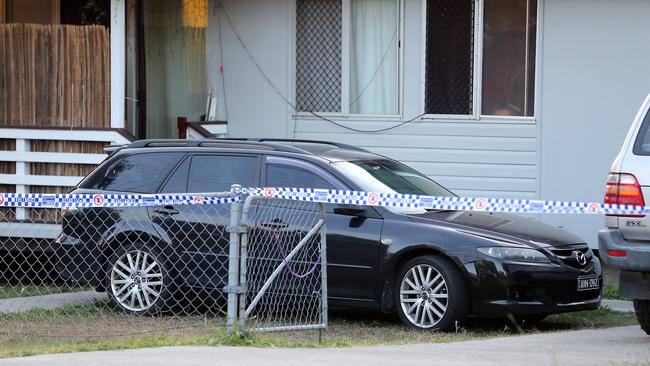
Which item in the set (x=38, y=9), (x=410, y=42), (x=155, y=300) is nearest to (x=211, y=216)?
(x=155, y=300)

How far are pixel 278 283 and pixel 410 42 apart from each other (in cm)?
605

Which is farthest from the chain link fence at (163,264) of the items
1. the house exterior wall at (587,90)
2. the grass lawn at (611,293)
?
the house exterior wall at (587,90)

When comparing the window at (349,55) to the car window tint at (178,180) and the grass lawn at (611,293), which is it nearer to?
the grass lawn at (611,293)

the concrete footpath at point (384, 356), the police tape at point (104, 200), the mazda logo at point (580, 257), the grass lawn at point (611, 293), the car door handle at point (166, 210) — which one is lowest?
the grass lawn at point (611, 293)

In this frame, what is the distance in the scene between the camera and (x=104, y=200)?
31.9 ft

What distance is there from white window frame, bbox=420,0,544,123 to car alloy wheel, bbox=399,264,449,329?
5053mm

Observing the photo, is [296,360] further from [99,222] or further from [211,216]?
[99,222]

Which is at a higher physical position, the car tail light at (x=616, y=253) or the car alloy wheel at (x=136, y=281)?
the car tail light at (x=616, y=253)

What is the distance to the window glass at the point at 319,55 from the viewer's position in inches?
579

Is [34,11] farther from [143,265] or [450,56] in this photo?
[143,265]

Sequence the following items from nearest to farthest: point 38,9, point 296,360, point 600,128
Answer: point 296,360 → point 600,128 → point 38,9

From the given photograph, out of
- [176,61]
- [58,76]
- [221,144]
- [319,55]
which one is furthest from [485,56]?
[58,76]

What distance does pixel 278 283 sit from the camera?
9.11 m

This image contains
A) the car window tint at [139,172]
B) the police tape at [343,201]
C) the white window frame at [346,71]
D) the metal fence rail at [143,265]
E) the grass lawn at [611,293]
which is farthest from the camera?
the white window frame at [346,71]
